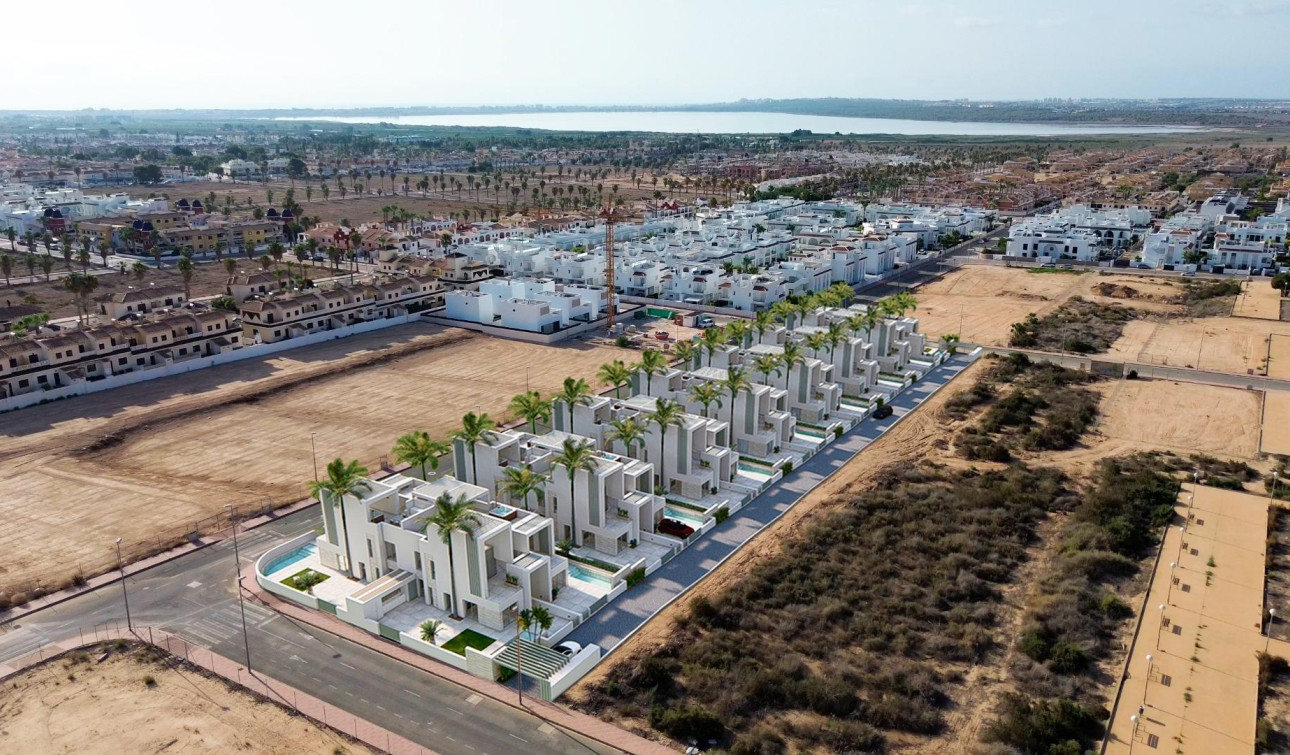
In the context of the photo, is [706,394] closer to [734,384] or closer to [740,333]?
[734,384]

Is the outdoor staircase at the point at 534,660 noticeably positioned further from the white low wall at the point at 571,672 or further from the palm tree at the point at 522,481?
the palm tree at the point at 522,481

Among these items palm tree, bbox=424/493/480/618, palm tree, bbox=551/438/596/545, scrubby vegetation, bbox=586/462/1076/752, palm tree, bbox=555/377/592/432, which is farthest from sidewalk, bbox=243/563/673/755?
palm tree, bbox=555/377/592/432

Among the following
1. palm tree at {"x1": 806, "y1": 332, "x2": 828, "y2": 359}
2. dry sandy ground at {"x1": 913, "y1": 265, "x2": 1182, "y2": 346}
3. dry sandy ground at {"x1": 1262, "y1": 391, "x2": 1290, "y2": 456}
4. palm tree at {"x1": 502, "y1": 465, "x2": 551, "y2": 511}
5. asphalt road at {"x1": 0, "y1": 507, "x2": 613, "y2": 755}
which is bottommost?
asphalt road at {"x1": 0, "y1": 507, "x2": 613, "y2": 755}

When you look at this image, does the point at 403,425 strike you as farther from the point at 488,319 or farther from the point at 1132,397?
the point at 1132,397

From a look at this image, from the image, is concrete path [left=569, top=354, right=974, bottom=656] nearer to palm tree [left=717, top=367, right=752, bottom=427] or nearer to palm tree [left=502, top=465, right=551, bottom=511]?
palm tree [left=717, top=367, right=752, bottom=427]

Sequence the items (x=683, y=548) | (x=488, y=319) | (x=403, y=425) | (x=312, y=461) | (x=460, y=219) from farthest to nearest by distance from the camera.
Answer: (x=460, y=219) → (x=488, y=319) → (x=403, y=425) → (x=312, y=461) → (x=683, y=548)

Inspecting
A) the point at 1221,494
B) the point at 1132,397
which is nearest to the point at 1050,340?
the point at 1132,397
